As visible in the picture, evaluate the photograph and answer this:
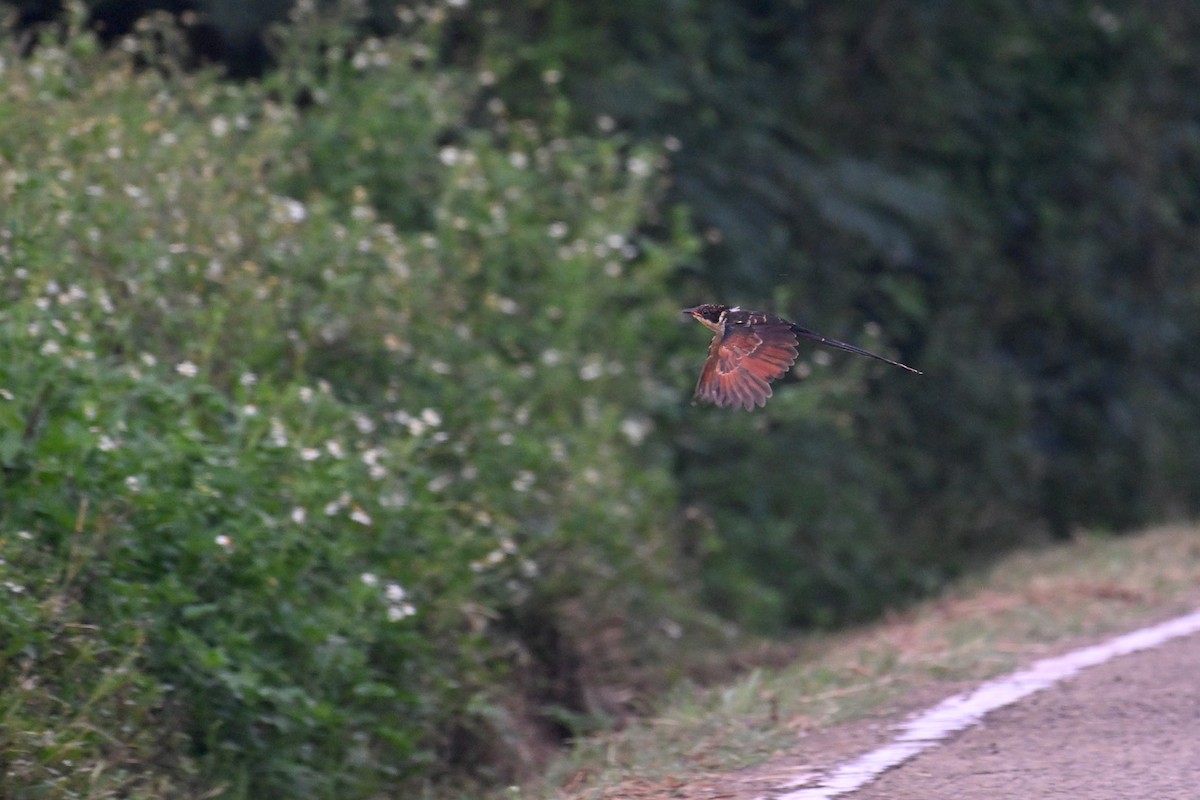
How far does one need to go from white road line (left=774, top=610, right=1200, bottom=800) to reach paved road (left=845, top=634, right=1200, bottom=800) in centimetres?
5

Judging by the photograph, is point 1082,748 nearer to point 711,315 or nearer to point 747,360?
point 747,360

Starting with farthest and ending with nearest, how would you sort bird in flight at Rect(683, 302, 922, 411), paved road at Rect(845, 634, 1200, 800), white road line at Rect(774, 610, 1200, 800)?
bird in flight at Rect(683, 302, 922, 411) < white road line at Rect(774, 610, 1200, 800) < paved road at Rect(845, 634, 1200, 800)

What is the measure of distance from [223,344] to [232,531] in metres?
1.39

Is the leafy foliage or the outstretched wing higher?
the leafy foliage

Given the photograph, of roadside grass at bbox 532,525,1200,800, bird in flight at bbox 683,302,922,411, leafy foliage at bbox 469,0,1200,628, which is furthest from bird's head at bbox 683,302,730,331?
leafy foliage at bbox 469,0,1200,628

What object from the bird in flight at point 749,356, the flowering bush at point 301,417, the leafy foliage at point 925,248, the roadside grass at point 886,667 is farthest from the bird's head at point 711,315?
the leafy foliage at point 925,248

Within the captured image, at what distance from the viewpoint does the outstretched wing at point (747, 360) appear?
4.98 m

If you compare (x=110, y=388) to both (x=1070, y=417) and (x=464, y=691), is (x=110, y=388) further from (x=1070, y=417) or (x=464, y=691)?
(x=1070, y=417)

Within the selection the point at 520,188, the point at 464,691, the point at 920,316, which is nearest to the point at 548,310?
the point at 520,188

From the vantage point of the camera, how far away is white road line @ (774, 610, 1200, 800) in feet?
15.2

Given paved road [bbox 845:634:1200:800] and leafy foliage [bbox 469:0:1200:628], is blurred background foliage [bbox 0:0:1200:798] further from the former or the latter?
paved road [bbox 845:634:1200:800]

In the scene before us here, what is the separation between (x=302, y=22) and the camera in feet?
28.3

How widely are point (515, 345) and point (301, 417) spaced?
223 cm

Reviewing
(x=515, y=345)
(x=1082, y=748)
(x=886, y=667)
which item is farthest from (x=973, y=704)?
(x=515, y=345)
